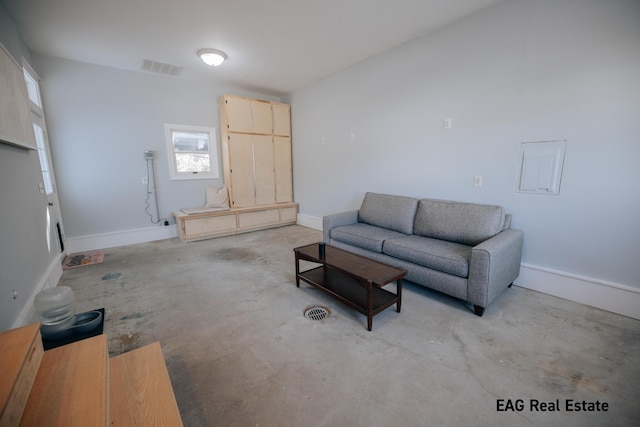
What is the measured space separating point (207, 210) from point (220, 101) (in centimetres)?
207

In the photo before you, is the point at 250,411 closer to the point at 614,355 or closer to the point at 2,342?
the point at 2,342

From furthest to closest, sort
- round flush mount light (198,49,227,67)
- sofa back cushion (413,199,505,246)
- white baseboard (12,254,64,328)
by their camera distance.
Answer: round flush mount light (198,49,227,67)
sofa back cushion (413,199,505,246)
white baseboard (12,254,64,328)

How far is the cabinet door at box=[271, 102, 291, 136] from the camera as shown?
5.24 meters

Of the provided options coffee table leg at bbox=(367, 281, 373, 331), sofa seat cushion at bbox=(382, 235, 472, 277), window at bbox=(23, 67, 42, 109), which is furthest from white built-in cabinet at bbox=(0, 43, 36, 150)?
sofa seat cushion at bbox=(382, 235, 472, 277)

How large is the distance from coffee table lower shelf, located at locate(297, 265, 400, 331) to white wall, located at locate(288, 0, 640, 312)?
1.64 m

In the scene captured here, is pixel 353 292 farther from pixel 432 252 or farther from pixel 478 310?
pixel 478 310

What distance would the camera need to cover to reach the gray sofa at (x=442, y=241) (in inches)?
84.4

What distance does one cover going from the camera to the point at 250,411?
4.41 feet

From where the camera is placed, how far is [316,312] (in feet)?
7.36

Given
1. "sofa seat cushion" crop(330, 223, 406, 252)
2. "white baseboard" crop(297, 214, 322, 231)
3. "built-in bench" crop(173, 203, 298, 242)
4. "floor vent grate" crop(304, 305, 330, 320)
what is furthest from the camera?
"white baseboard" crop(297, 214, 322, 231)

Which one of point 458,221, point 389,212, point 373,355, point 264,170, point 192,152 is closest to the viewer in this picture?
point 373,355

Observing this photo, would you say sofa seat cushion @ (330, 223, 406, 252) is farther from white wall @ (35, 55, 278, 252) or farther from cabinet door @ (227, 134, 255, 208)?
white wall @ (35, 55, 278, 252)

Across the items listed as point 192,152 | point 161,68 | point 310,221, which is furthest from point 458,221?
point 161,68

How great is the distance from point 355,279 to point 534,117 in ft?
7.55
